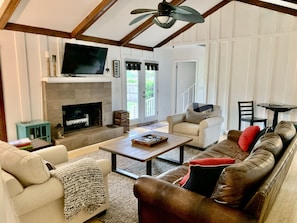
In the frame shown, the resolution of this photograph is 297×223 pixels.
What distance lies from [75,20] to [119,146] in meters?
2.92

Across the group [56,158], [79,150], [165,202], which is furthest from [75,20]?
[165,202]

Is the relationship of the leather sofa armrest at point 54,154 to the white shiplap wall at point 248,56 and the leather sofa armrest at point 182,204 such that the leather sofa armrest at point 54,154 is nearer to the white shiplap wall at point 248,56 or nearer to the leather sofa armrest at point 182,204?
the leather sofa armrest at point 182,204

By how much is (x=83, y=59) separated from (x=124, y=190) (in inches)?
131

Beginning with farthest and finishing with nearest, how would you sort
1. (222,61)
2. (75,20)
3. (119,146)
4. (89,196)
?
(222,61) → (75,20) → (119,146) → (89,196)

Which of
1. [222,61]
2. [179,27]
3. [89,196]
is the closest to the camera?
[89,196]

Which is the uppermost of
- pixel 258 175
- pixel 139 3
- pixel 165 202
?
pixel 139 3

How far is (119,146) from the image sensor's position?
11.3 feet

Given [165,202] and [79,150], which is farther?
[79,150]

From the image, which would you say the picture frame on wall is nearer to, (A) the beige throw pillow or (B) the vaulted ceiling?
(B) the vaulted ceiling

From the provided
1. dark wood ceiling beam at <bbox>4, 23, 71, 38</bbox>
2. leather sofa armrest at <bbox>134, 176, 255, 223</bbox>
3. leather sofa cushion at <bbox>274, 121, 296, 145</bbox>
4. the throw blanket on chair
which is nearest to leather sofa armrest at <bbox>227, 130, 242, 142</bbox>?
leather sofa cushion at <bbox>274, 121, 296, 145</bbox>

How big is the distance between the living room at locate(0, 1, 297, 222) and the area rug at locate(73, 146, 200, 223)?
1.88 metres

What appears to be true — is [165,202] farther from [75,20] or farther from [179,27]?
[179,27]

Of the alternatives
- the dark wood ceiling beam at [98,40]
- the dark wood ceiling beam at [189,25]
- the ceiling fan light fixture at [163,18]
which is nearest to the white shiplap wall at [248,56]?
the dark wood ceiling beam at [189,25]

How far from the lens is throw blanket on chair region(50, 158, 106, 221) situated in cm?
200
